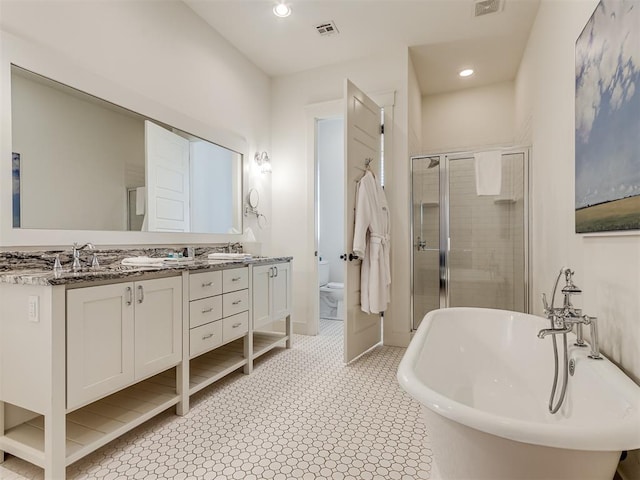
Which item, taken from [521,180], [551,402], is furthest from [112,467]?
[521,180]

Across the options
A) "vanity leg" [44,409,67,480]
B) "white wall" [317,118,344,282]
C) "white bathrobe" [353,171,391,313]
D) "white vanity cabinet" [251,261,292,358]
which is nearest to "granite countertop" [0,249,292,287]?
"white vanity cabinet" [251,261,292,358]

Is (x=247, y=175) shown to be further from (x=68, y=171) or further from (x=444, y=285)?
(x=444, y=285)

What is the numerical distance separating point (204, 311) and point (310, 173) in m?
1.99

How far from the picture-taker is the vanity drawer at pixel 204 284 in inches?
80.9

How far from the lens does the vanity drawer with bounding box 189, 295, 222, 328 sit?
6.75ft

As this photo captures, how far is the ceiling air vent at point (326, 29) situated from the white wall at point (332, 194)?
1937 mm

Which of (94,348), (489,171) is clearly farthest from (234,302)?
(489,171)

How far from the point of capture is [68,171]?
1907mm

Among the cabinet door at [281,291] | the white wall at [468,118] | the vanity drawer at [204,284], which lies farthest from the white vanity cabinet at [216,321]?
the white wall at [468,118]

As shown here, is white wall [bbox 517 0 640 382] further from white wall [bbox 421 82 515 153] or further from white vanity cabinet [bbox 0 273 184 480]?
white vanity cabinet [bbox 0 273 184 480]

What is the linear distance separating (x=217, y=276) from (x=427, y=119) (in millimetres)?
3491

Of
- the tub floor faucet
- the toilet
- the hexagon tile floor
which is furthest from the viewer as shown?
the toilet

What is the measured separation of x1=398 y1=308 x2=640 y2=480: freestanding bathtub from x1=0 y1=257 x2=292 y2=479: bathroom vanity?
1307 millimetres

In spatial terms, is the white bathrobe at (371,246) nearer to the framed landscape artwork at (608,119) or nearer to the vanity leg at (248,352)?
the vanity leg at (248,352)
